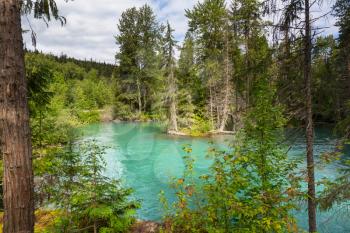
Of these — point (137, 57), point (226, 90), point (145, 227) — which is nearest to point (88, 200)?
point (145, 227)

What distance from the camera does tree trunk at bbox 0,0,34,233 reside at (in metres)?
2.44

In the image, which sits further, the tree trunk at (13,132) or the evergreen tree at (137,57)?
the evergreen tree at (137,57)

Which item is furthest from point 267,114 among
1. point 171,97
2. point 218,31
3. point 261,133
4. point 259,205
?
point 218,31

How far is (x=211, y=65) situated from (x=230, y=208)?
21.9 meters

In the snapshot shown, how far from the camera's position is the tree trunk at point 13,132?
2.44 meters

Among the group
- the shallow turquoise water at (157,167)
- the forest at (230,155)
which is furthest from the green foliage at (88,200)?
the shallow turquoise water at (157,167)

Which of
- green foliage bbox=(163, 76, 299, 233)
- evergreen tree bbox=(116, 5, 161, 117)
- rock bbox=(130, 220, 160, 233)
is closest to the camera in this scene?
green foliage bbox=(163, 76, 299, 233)

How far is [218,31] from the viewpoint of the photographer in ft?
92.6

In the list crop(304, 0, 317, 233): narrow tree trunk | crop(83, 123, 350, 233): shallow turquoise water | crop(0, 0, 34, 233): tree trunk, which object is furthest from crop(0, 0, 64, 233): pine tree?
crop(304, 0, 317, 233): narrow tree trunk

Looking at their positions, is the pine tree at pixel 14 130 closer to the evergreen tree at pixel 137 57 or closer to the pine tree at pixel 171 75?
the pine tree at pixel 171 75

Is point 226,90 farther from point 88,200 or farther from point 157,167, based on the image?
point 88,200

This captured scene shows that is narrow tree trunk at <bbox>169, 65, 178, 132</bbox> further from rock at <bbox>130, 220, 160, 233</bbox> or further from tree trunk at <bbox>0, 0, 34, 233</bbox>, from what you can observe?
tree trunk at <bbox>0, 0, 34, 233</bbox>

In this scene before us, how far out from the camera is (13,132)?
246cm

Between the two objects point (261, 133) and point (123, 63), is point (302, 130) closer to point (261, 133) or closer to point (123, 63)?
point (261, 133)
